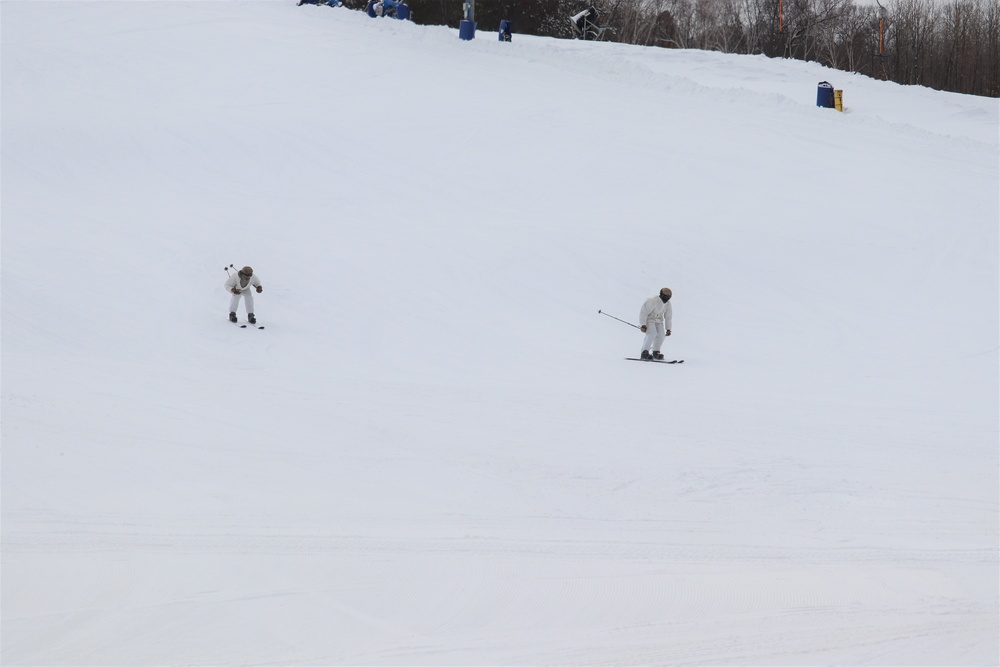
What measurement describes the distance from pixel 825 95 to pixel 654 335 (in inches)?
583

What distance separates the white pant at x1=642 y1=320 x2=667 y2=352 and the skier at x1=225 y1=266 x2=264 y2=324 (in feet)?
19.7

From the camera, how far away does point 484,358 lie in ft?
45.0

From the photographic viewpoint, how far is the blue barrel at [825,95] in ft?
81.9

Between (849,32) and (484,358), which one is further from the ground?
(849,32)

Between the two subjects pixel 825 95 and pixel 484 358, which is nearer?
pixel 484 358

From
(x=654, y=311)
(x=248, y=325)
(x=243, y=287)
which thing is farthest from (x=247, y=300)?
(x=654, y=311)

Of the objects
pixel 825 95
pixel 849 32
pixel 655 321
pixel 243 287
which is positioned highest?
pixel 849 32

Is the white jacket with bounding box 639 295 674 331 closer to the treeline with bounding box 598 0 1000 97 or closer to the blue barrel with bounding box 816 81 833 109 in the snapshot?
the blue barrel with bounding box 816 81 833 109

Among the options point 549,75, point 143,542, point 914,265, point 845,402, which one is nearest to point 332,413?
point 143,542

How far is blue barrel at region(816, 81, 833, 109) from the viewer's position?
81.9ft

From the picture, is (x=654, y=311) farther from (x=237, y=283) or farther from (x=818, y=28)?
(x=818, y=28)

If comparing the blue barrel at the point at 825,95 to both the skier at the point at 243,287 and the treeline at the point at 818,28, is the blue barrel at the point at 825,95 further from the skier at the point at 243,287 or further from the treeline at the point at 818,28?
the skier at the point at 243,287

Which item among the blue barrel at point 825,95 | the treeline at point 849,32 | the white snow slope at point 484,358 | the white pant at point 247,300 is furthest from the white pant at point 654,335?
the treeline at point 849,32

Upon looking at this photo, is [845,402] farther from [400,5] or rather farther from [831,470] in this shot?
[400,5]
